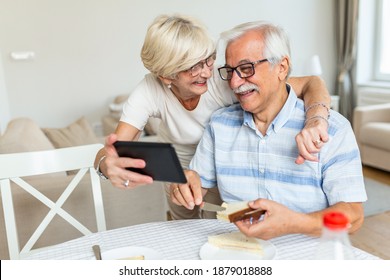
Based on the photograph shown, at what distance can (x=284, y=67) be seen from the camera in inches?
51.9

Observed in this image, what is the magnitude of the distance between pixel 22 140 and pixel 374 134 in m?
3.00

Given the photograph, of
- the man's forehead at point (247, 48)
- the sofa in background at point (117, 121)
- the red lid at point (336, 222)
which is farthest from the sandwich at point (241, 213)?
the sofa in background at point (117, 121)

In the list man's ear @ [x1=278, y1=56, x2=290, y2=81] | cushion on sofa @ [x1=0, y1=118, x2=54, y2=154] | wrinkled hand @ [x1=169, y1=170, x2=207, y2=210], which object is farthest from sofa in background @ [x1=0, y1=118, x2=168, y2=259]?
man's ear @ [x1=278, y1=56, x2=290, y2=81]

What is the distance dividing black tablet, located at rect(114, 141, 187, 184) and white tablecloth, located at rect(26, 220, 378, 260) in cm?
20

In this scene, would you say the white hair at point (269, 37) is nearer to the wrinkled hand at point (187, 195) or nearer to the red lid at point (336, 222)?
the wrinkled hand at point (187, 195)

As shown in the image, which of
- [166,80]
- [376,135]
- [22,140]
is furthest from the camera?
[376,135]

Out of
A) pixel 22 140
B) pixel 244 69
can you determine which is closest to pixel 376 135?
pixel 244 69

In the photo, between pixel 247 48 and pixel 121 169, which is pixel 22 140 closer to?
pixel 121 169

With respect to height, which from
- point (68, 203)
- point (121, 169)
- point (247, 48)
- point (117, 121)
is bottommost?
point (117, 121)

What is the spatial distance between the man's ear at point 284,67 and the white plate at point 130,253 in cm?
67

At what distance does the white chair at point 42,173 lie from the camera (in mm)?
1467

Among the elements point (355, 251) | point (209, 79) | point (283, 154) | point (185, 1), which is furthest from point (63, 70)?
point (355, 251)
